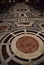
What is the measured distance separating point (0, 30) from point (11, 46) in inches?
89.5

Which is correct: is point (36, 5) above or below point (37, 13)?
above

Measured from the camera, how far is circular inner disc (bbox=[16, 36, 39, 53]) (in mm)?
10627

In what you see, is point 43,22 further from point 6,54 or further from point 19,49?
point 6,54

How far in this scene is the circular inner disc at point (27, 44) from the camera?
10.6m

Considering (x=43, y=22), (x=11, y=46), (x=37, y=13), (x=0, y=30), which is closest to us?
(x=11, y=46)

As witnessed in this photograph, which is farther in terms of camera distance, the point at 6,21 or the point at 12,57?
the point at 6,21

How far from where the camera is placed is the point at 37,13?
1487 cm

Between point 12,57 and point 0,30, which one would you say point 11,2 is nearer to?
point 0,30

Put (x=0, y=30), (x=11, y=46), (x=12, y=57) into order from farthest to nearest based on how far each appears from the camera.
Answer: (x=0, y=30) → (x=11, y=46) → (x=12, y=57)

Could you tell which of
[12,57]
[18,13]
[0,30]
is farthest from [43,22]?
[12,57]

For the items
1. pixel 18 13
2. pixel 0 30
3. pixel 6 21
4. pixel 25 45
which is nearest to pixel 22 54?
pixel 25 45

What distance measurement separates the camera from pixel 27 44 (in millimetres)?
11102

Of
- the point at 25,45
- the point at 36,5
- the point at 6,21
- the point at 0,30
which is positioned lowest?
the point at 25,45

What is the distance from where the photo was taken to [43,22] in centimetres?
1354
